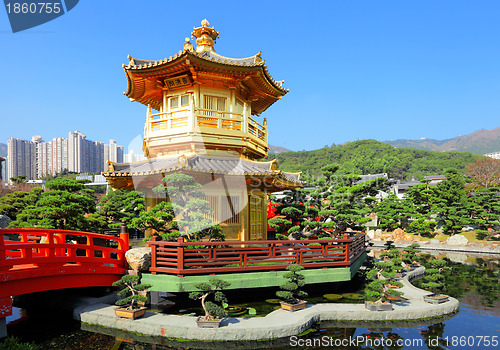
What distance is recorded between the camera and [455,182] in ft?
119

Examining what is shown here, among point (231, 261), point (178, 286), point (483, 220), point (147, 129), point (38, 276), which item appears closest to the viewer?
point (38, 276)

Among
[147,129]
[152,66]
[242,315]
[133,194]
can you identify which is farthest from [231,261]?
[133,194]

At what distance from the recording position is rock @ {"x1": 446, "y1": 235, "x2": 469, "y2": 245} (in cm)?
3130

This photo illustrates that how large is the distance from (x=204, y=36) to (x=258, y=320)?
14.4m

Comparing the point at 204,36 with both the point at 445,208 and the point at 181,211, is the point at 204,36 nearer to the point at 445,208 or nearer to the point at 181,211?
the point at 181,211

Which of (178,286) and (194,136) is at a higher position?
(194,136)

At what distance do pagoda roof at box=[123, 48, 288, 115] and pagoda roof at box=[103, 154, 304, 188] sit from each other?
3761mm

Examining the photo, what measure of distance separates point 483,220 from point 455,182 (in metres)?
6.08

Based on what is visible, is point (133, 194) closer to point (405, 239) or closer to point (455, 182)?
point (405, 239)

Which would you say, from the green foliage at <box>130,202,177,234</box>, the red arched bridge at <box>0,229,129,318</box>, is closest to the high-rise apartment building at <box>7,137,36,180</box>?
the red arched bridge at <box>0,229,129,318</box>

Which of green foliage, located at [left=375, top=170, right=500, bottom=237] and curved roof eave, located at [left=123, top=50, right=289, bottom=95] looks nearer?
curved roof eave, located at [left=123, top=50, right=289, bottom=95]

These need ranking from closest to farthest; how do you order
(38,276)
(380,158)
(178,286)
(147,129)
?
(38,276)
(178,286)
(147,129)
(380,158)

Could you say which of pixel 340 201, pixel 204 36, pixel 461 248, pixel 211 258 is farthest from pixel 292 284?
pixel 461 248

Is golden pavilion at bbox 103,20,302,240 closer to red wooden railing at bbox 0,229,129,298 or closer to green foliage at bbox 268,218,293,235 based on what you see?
green foliage at bbox 268,218,293,235
